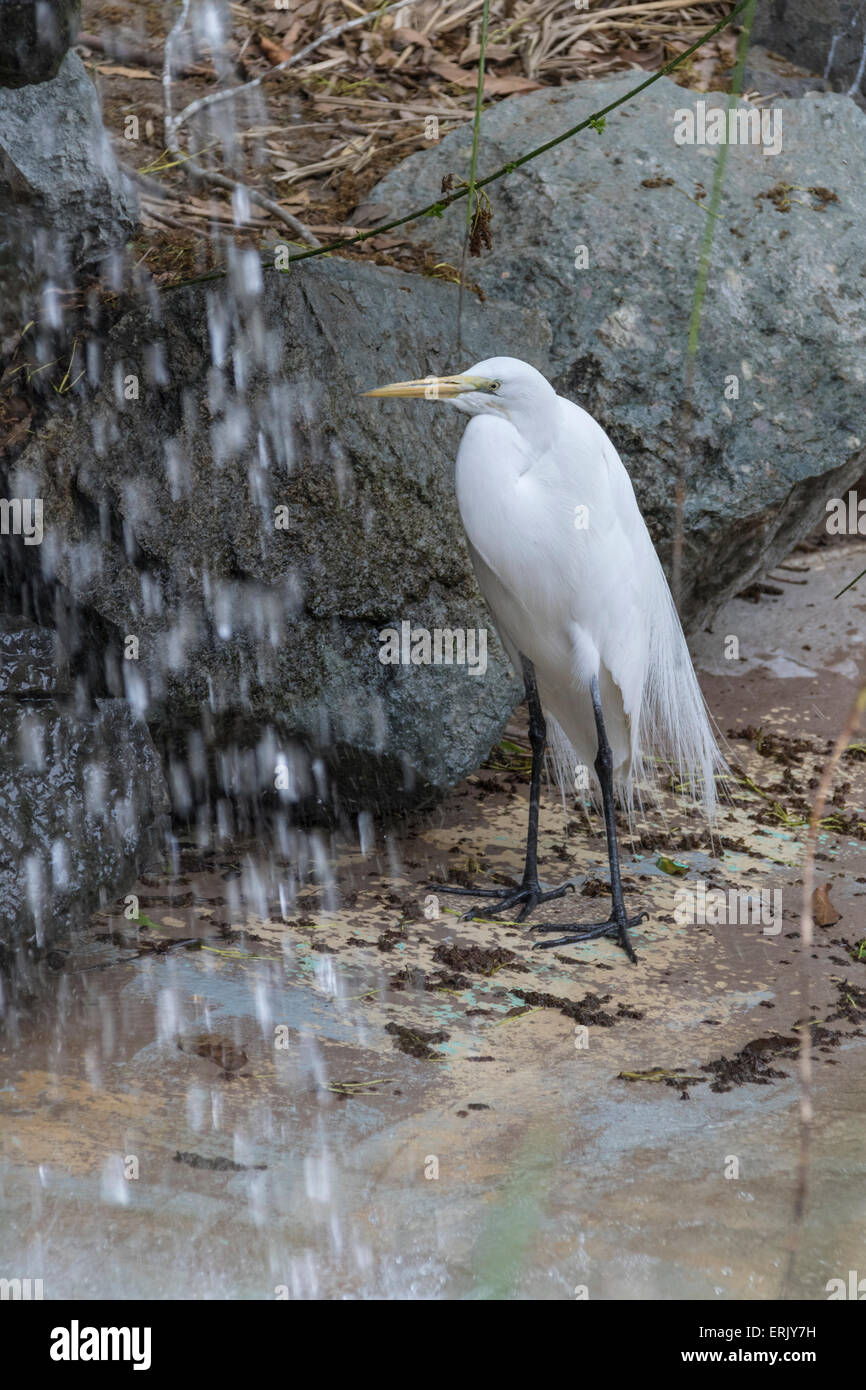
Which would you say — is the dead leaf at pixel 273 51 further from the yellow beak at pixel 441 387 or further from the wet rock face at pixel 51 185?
the yellow beak at pixel 441 387

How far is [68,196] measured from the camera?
11.9ft

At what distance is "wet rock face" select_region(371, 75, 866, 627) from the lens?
4.68m

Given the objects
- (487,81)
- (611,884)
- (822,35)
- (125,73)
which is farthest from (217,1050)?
(822,35)

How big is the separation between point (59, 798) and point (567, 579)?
58.4 inches

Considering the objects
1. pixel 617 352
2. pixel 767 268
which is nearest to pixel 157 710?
pixel 617 352

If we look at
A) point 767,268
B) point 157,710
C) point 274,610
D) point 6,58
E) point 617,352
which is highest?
point 6,58

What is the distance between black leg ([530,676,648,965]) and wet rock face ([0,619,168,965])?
1.17 metres

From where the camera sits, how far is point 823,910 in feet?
12.0

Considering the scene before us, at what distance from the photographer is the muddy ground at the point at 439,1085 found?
2164mm

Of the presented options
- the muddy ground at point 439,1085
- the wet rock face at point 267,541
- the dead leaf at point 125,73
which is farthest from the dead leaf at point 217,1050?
the dead leaf at point 125,73

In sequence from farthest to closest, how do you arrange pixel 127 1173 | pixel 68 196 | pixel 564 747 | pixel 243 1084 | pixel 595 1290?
pixel 564 747 → pixel 68 196 → pixel 243 1084 → pixel 127 1173 → pixel 595 1290

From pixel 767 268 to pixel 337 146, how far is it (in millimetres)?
1902

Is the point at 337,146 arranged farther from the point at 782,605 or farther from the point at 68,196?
the point at 782,605

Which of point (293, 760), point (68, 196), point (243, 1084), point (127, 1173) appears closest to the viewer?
point (127, 1173)
